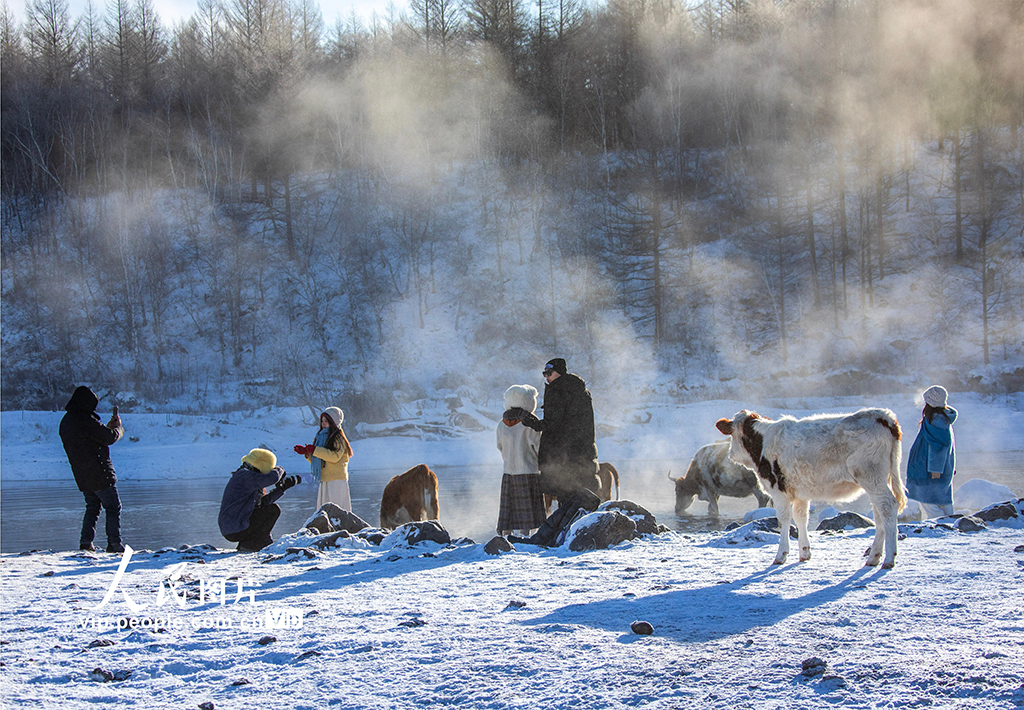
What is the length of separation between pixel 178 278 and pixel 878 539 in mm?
38265

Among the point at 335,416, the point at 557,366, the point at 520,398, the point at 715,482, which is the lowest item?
the point at 715,482

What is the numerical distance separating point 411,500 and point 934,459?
19.6 ft

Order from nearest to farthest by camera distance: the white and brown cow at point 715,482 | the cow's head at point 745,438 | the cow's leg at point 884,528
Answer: the cow's leg at point 884,528
the cow's head at point 745,438
the white and brown cow at point 715,482

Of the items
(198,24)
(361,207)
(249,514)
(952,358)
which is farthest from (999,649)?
(198,24)

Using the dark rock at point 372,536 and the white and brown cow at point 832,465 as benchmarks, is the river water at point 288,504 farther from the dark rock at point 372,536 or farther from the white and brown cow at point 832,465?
the white and brown cow at point 832,465

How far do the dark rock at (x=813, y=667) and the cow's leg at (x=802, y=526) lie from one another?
262cm

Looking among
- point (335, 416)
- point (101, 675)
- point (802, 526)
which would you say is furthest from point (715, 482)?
point (101, 675)

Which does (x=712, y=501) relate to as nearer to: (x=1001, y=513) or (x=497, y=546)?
(x=1001, y=513)

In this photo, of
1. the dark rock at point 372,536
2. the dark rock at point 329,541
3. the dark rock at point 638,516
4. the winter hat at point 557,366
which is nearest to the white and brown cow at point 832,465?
the dark rock at point 638,516

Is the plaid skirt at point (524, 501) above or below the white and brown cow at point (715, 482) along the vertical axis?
above

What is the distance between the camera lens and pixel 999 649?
2.97m

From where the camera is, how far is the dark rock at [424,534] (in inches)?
259

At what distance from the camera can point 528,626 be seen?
3.62 metres

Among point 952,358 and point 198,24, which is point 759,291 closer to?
point 952,358
